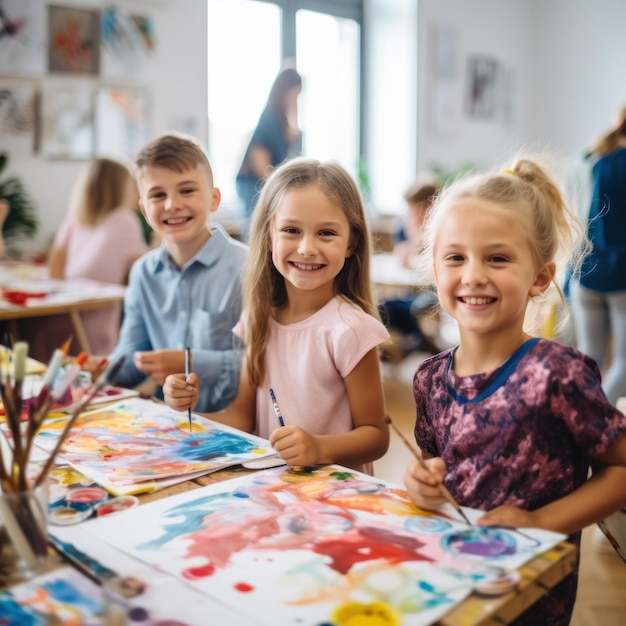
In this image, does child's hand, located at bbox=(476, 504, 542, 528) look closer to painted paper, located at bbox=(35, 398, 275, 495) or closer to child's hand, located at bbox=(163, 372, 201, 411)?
painted paper, located at bbox=(35, 398, 275, 495)

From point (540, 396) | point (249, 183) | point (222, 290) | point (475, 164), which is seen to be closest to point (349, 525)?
point (540, 396)

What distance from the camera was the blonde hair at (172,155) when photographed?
5.71 ft

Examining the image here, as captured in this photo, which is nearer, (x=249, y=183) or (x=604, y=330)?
(x=604, y=330)

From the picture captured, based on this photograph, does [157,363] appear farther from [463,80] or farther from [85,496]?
[463,80]

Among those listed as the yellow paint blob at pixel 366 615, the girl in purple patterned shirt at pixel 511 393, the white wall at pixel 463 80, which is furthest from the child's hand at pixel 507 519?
the white wall at pixel 463 80

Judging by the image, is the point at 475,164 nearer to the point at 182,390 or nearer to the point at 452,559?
the point at 182,390

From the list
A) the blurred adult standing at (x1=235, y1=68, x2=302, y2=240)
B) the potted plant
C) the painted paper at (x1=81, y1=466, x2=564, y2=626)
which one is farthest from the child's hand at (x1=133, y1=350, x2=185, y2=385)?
the potted plant

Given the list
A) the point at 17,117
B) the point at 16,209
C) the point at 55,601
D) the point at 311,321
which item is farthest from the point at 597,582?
the point at 17,117

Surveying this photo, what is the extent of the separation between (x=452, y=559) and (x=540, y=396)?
0.30 m

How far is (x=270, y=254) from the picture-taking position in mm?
1533

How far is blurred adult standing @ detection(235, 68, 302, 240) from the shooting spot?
375 centimetres

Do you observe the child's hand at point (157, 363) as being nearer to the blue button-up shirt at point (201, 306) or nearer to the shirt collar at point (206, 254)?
the blue button-up shirt at point (201, 306)

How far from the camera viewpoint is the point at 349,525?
916mm

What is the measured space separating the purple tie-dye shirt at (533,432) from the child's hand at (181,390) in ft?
1.62
